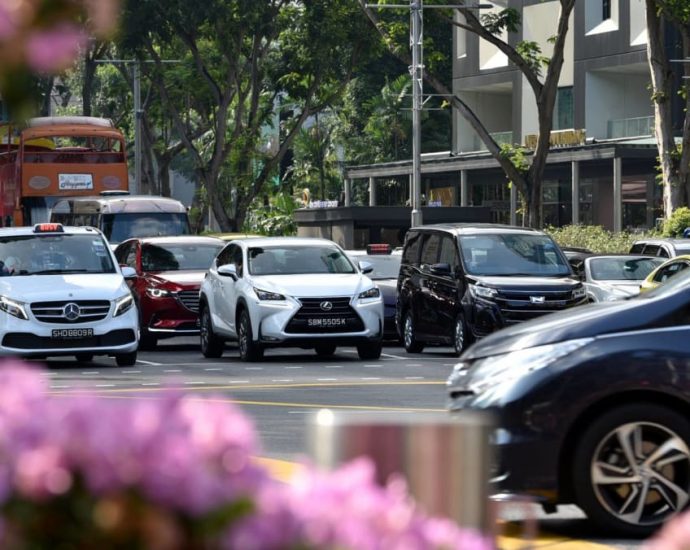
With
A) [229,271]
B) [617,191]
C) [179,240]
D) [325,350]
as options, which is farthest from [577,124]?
[229,271]

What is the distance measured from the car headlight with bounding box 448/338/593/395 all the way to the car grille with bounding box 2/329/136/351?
13.6 metres

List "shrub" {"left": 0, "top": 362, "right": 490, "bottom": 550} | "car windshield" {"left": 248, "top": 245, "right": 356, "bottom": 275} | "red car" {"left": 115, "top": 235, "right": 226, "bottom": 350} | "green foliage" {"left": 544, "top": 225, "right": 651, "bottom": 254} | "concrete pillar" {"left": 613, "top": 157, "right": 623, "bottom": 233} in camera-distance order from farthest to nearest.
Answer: "concrete pillar" {"left": 613, "top": 157, "right": 623, "bottom": 233}
"green foliage" {"left": 544, "top": 225, "right": 651, "bottom": 254}
"red car" {"left": 115, "top": 235, "right": 226, "bottom": 350}
"car windshield" {"left": 248, "top": 245, "right": 356, "bottom": 275}
"shrub" {"left": 0, "top": 362, "right": 490, "bottom": 550}

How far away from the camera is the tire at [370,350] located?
23638mm

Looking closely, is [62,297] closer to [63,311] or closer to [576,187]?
[63,311]

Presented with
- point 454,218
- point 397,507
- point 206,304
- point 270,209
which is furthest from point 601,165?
point 397,507

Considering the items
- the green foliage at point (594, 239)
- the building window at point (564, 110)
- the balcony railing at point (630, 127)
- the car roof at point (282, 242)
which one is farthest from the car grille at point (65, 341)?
the building window at point (564, 110)

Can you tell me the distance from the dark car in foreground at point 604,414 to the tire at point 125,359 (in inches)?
567

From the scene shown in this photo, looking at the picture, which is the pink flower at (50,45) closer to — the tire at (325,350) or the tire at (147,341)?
the tire at (325,350)

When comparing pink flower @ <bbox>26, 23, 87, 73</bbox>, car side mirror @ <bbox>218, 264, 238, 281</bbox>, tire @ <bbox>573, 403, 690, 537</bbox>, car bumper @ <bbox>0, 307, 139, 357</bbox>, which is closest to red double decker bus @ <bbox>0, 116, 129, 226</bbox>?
car side mirror @ <bbox>218, 264, 238, 281</bbox>

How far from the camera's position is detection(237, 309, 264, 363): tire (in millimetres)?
23078

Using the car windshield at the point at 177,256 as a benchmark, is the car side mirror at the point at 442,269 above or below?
below

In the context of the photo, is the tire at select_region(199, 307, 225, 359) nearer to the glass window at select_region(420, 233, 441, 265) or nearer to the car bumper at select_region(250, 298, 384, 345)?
the car bumper at select_region(250, 298, 384, 345)

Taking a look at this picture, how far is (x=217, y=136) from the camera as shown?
152ft

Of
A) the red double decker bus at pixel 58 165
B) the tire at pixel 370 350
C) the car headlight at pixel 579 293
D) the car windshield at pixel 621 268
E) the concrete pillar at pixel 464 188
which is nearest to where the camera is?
the car headlight at pixel 579 293
